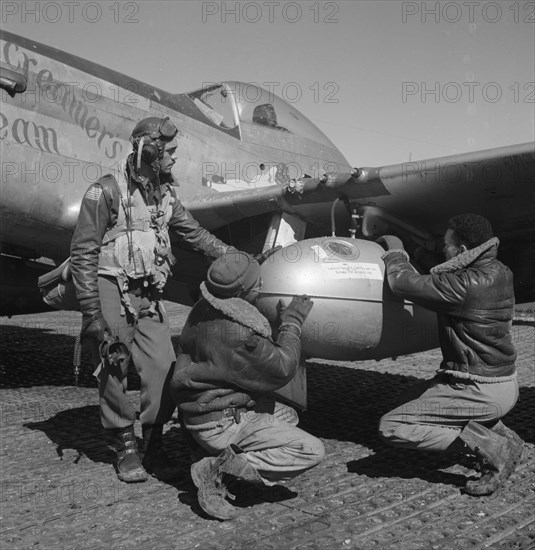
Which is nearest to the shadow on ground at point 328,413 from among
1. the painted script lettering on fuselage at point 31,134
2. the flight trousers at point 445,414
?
the flight trousers at point 445,414

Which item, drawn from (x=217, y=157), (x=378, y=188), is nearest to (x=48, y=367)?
(x=217, y=157)

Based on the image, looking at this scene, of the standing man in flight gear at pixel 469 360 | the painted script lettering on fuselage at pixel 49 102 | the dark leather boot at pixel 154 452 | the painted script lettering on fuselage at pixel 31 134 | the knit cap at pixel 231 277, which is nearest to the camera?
the knit cap at pixel 231 277

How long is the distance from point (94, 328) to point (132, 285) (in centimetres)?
39

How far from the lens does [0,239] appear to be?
504 cm

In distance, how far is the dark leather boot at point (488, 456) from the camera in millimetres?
3012

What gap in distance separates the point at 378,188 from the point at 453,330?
1.22m

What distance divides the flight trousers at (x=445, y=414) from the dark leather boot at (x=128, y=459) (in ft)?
4.15

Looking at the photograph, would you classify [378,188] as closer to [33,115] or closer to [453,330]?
[453,330]

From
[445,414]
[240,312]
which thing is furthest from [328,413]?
[240,312]

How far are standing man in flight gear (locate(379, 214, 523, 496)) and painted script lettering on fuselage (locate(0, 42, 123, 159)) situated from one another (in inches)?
119

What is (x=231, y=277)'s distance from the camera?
9.37ft

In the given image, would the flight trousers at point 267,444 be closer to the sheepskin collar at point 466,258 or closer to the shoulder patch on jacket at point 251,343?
the shoulder patch on jacket at point 251,343

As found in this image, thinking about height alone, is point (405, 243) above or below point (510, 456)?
above

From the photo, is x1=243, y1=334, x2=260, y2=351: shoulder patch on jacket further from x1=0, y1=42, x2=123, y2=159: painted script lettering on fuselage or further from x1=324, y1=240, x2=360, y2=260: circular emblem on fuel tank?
x1=0, y1=42, x2=123, y2=159: painted script lettering on fuselage
